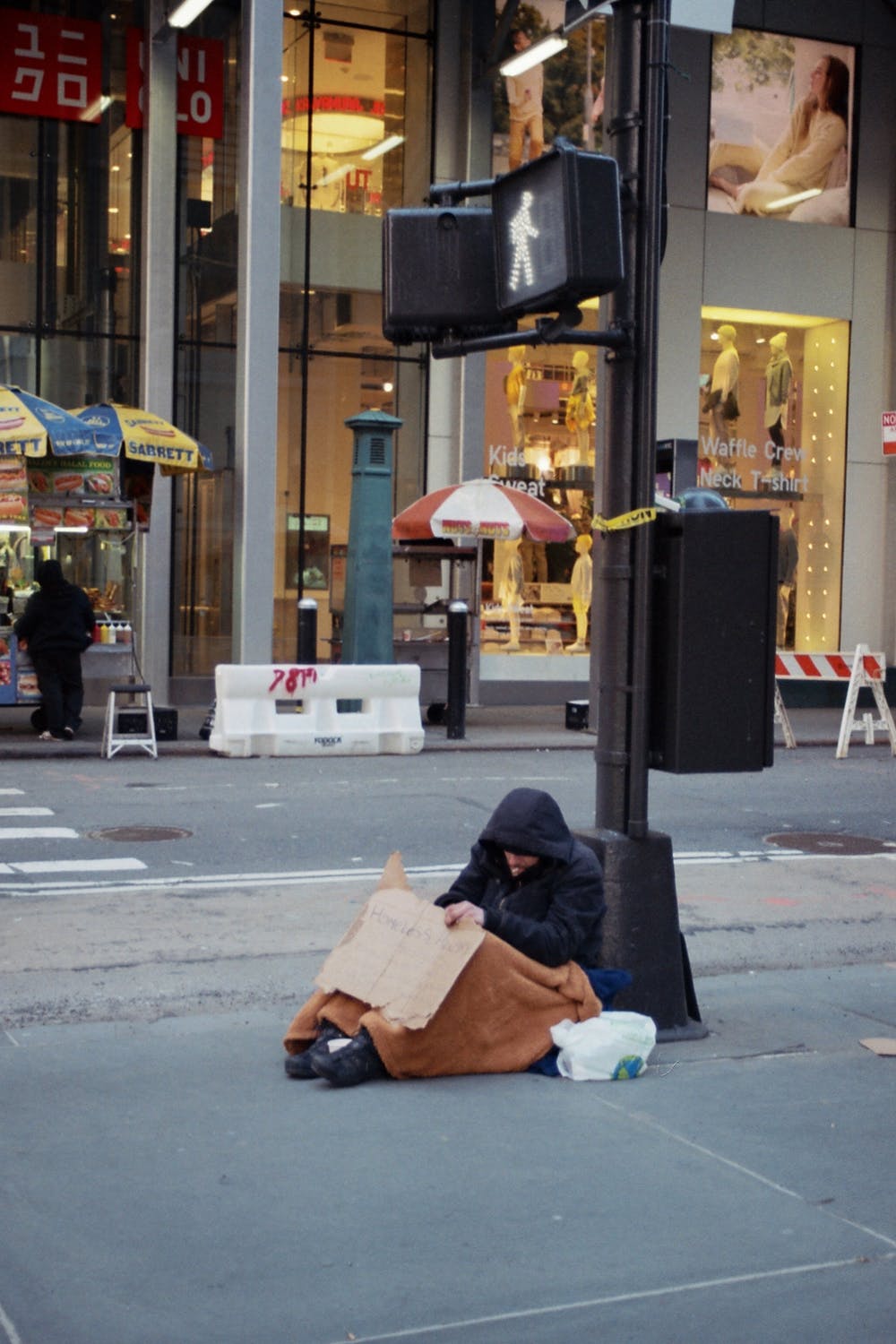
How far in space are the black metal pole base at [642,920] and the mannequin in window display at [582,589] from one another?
17.0 metres

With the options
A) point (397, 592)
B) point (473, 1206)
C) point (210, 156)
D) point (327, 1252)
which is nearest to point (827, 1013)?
point (473, 1206)

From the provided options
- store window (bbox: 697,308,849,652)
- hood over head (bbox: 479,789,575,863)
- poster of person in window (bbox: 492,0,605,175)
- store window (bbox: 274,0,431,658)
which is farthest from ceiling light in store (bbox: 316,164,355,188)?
hood over head (bbox: 479,789,575,863)

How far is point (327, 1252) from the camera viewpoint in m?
4.20

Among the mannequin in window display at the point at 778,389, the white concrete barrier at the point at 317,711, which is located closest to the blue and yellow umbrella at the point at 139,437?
the white concrete barrier at the point at 317,711

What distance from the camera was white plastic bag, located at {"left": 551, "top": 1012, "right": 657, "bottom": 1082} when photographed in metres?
5.73

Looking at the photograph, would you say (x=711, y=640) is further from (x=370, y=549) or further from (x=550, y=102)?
(x=550, y=102)

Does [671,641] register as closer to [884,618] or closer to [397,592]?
[397,592]

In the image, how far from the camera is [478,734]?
18.9 m

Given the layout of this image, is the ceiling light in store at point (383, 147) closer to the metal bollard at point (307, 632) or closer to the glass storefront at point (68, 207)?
the glass storefront at point (68, 207)

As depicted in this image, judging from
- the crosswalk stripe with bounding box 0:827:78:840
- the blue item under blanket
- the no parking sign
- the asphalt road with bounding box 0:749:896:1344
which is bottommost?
the crosswalk stripe with bounding box 0:827:78:840

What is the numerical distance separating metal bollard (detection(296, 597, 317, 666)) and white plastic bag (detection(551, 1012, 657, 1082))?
472 inches

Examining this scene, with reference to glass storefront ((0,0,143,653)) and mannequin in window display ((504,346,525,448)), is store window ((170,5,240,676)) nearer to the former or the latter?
glass storefront ((0,0,143,653))

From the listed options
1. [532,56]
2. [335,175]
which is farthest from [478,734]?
[335,175]

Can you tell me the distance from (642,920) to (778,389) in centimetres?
1959
